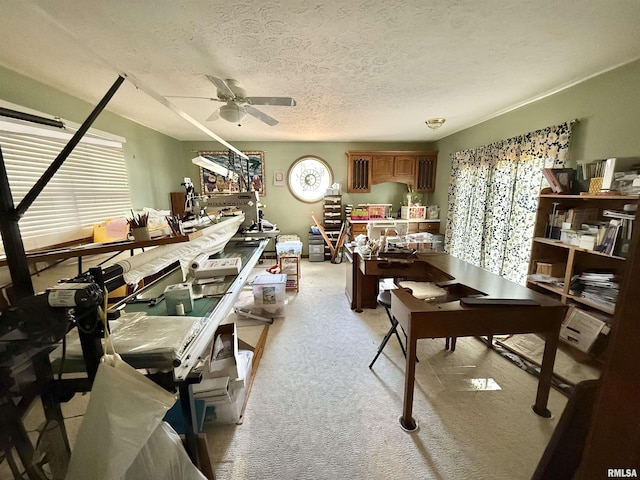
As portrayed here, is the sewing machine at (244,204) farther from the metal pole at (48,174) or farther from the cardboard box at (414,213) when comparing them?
the cardboard box at (414,213)

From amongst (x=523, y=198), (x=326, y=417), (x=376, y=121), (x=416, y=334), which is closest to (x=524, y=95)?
(x=523, y=198)

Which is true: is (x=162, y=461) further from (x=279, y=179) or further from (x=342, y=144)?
(x=342, y=144)

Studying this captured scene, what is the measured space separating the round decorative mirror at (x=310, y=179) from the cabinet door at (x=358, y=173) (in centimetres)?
41

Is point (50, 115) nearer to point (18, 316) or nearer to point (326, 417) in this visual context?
point (18, 316)

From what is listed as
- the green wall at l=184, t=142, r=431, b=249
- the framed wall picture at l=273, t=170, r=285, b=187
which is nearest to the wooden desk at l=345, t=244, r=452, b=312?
the green wall at l=184, t=142, r=431, b=249

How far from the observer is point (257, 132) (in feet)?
13.7

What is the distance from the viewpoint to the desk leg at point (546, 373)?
Answer: 1502mm

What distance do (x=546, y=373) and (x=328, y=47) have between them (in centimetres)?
257

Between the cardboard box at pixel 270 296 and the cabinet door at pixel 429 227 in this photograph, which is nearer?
the cardboard box at pixel 270 296

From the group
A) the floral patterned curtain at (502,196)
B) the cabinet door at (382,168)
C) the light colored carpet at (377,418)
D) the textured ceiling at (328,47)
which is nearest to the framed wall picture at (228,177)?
the textured ceiling at (328,47)

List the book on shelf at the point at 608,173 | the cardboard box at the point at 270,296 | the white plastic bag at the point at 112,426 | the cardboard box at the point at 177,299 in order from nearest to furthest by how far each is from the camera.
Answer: the white plastic bag at the point at 112,426 < the cardboard box at the point at 177,299 < the book on shelf at the point at 608,173 < the cardboard box at the point at 270,296

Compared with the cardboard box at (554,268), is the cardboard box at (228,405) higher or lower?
lower

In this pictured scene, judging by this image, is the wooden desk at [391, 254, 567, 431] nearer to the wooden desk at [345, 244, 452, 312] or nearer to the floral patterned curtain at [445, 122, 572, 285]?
the wooden desk at [345, 244, 452, 312]

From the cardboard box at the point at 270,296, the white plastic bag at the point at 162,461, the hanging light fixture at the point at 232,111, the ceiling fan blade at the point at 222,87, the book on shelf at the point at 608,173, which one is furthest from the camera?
the cardboard box at the point at 270,296
